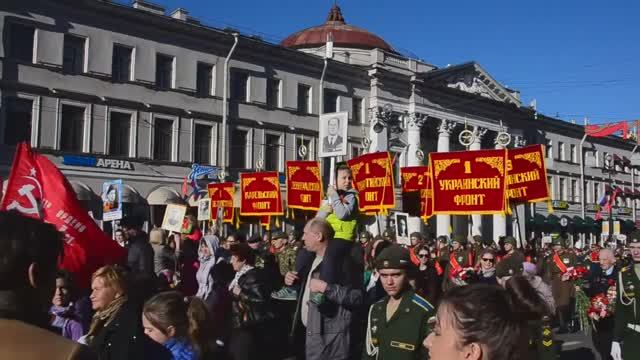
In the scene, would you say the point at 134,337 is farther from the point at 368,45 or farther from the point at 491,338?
the point at 368,45

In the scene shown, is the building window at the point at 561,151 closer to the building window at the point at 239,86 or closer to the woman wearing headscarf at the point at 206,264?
the building window at the point at 239,86

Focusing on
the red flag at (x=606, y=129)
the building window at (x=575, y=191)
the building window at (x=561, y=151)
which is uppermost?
the red flag at (x=606, y=129)

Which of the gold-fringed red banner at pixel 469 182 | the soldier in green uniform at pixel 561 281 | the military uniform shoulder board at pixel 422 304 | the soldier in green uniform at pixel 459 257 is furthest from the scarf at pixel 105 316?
the soldier in green uniform at pixel 561 281

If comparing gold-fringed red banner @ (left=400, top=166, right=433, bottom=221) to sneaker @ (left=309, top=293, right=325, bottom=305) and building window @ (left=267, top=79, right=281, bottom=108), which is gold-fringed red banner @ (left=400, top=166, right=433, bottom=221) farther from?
building window @ (left=267, top=79, right=281, bottom=108)

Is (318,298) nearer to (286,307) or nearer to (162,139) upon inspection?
(286,307)

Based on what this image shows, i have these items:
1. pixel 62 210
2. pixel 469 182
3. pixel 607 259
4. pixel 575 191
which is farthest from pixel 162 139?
pixel 575 191

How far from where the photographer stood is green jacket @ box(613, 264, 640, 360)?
22.2 feet

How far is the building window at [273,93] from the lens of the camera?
3603 cm

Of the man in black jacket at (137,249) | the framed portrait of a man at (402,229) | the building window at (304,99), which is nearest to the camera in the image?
the man in black jacket at (137,249)

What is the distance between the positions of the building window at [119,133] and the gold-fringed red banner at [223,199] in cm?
788

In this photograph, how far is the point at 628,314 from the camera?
6926mm

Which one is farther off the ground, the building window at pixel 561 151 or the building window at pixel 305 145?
the building window at pixel 561 151

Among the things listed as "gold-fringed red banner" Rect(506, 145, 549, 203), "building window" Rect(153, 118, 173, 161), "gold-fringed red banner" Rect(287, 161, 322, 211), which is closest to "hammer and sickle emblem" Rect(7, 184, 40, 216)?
"gold-fringed red banner" Rect(506, 145, 549, 203)

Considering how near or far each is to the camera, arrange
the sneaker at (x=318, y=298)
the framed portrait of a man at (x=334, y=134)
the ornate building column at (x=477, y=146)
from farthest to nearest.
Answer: the ornate building column at (x=477, y=146) → the framed portrait of a man at (x=334, y=134) → the sneaker at (x=318, y=298)
